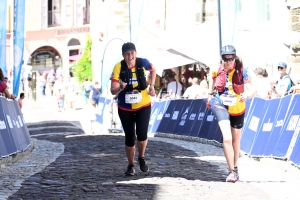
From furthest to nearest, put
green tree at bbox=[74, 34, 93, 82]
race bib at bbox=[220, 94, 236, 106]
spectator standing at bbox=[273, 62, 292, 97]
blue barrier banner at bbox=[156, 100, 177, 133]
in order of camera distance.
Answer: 1. green tree at bbox=[74, 34, 93, 82]
2. blue barrier banner at bbox=[156, 100, 177, 133]
3. spectator standing at bbox=[273, 62, 292, 97]
4. race bib at bbox=[220, 94, 236, 106]

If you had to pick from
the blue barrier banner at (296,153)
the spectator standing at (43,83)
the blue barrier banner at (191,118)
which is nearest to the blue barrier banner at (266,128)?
the blue barrier banner at (296,153)

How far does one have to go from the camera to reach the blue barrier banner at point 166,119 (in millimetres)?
23156

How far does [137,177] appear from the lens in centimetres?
1085

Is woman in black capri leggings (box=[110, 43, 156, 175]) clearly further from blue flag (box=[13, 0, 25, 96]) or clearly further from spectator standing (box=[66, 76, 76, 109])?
spectator standing (box=[66, 76, 76, 109])

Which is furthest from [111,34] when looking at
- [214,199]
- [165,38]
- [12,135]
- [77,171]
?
[214,199]

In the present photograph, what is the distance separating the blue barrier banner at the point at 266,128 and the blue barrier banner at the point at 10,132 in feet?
12.6

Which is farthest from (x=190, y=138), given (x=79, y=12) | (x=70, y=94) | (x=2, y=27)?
(x=79, y=12)

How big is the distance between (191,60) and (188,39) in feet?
2.63

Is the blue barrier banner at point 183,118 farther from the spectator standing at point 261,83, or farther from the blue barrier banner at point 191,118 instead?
the spectator standing at point 261,83

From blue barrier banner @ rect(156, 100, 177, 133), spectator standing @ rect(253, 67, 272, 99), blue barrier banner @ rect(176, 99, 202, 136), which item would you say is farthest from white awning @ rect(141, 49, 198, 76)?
spectator standing @ rect(253, 67, 272, 99)

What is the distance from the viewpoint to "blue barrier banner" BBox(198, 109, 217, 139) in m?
19.7

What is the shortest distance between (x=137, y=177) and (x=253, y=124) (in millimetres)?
4931

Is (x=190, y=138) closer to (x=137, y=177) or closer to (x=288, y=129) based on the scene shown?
(x=288, y=129)

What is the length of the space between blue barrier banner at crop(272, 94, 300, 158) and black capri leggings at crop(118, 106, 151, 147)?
2373 millimetres
